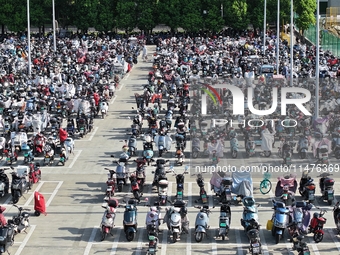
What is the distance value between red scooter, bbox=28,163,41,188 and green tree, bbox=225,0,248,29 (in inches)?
2567

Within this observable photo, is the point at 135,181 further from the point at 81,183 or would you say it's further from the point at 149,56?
the point at 149,56

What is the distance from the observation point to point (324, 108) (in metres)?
50.3

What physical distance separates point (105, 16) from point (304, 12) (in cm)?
2298

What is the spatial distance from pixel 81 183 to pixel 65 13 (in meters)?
69.1

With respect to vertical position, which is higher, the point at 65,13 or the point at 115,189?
the point at 65,13

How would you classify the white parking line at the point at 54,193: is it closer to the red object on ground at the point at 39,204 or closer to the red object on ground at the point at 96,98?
the red object on ground at the point at 39,204

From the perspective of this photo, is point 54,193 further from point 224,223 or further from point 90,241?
point 224,223

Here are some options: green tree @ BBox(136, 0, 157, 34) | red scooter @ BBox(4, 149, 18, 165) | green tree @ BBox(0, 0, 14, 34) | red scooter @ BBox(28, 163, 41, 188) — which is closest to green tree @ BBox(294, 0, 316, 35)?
green tree @ BBox(136, 0, 157, 34)

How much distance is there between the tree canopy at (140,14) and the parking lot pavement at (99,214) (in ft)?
186

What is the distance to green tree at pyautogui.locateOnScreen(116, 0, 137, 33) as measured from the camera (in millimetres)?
102000

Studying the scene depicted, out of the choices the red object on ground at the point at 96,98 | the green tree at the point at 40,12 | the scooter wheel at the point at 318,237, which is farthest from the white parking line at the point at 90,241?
the green tree at the point at 40,12

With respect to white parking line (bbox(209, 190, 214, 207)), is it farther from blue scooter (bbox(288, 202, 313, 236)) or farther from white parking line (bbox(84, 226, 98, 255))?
white parking line (bbox(84, 226, 98, 255))

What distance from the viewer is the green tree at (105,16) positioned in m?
102

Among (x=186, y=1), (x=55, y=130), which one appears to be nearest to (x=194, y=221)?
(x=55, y=130)
